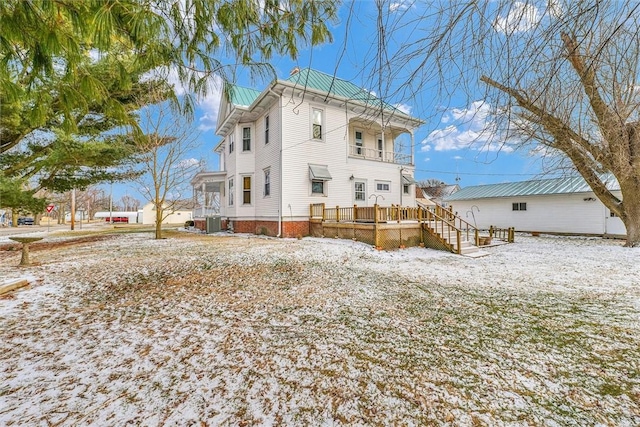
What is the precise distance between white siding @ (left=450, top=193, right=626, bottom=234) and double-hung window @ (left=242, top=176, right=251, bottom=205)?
658 inches

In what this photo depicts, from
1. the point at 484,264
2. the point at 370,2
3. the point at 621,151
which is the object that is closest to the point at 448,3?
the point at 370,2

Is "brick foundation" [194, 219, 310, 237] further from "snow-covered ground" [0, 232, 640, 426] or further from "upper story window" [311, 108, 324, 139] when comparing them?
"snow-covered ground" [0, 232, 640, 426]

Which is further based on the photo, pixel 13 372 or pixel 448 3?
pixel 13 372

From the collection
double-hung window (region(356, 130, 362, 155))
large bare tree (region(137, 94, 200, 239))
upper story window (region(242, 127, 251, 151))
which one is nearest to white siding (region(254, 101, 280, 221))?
upper story window (region(242, 127, 251, 151))

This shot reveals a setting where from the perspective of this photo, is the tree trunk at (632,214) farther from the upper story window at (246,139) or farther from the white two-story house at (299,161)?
the upper story window at (246,139)

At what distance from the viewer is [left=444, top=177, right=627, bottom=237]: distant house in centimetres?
1540

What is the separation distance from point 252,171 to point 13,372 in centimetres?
1278

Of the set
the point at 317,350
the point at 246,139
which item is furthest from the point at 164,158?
the point at 317,350

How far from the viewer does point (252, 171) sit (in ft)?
47.9

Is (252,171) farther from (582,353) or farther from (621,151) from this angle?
(621,151)

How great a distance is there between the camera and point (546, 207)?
17422 millimetres

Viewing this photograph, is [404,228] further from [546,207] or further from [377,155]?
[546,207]

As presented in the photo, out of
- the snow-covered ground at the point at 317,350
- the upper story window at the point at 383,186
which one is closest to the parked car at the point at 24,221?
the snow-covered ground at the point at 317,350

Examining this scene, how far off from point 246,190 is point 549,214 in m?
19.6
